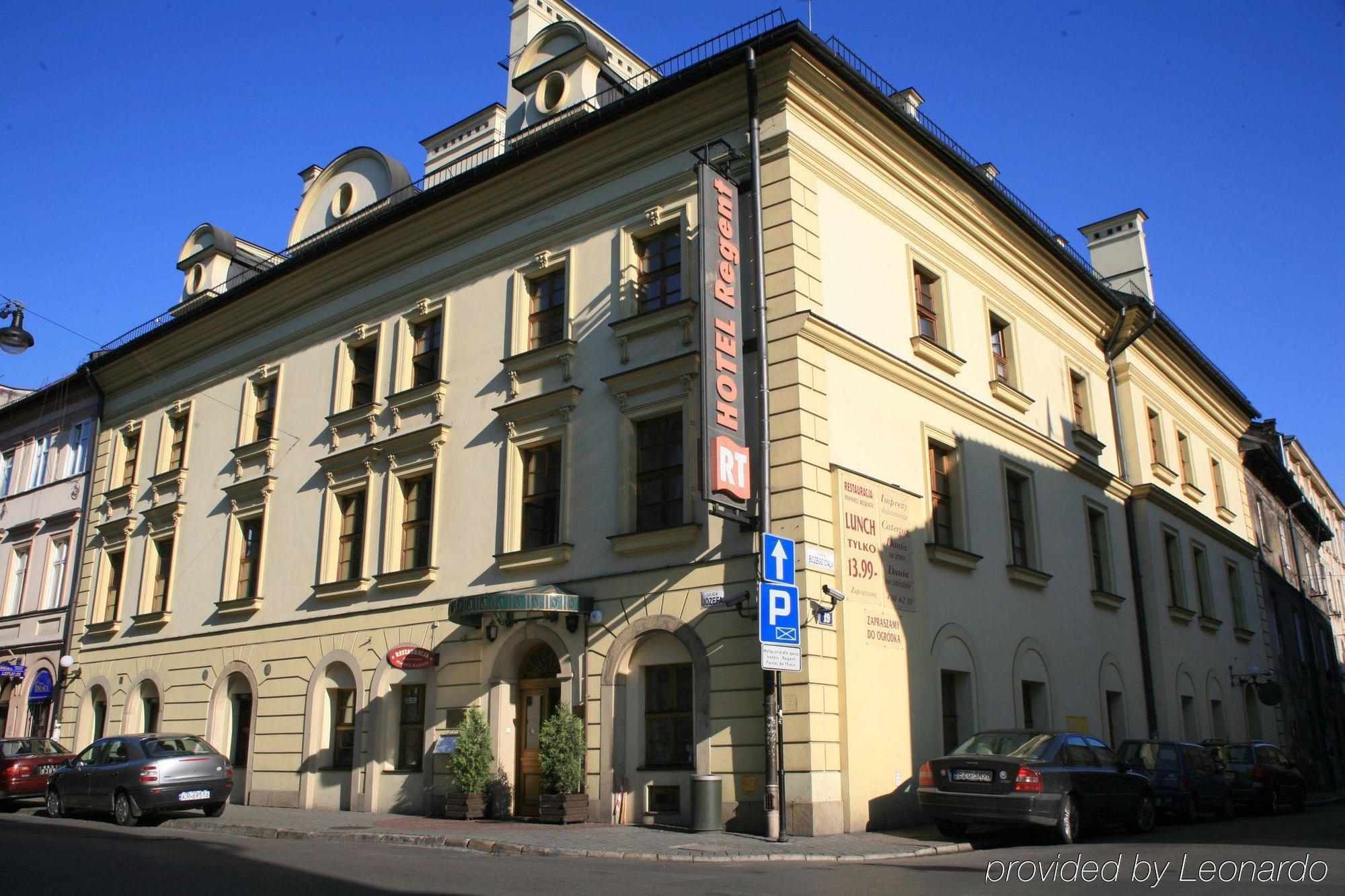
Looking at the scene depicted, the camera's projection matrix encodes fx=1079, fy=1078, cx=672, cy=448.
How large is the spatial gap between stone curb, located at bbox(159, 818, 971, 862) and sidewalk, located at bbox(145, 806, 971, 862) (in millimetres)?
10

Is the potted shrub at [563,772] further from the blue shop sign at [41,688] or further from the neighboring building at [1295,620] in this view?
the neighboring building at [1295,620]

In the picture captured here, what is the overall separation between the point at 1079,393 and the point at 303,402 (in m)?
17.9

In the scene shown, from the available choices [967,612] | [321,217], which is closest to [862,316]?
[967,612]

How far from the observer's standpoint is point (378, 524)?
2119cm

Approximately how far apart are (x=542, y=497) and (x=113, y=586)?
51.8 feet

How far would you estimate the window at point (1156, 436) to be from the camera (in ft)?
94.1

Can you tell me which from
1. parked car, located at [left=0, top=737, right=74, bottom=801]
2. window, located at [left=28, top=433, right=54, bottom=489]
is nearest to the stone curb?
parked car, located at [left=0, top=737, right=74, bottom=801]

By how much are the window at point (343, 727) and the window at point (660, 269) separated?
31.9ft

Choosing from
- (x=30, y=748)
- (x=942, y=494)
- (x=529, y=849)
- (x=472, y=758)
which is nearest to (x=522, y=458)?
(x=472, y=758)

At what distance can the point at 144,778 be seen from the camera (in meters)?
16.6

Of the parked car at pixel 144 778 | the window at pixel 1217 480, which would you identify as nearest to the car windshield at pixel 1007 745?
the parked car at pixel 144 778

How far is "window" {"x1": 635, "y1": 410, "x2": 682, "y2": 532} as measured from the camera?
55.5 feet

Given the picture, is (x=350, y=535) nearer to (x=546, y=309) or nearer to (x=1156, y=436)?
(x=546, y=309)

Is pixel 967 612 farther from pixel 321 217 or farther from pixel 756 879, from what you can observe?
pixel 321 217
